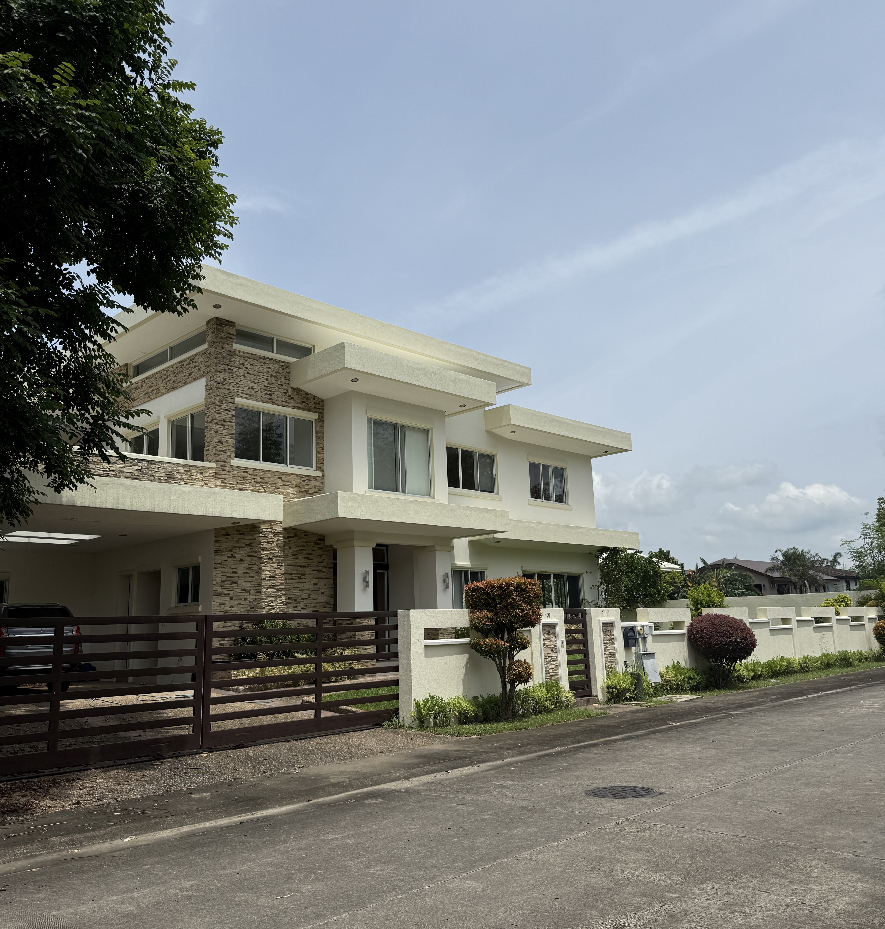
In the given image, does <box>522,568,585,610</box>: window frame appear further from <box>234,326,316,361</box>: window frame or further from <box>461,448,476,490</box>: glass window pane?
<box>234,326,316,361</box>: window frame

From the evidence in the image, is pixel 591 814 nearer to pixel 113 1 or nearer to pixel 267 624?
pixel 113 1

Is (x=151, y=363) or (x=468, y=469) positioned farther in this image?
(x=468, y=469)

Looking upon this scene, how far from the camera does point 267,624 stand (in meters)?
17.6

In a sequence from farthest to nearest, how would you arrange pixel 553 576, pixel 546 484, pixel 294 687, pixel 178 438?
pixel 546 484, pixel 553 576, pixel 178 438, pixel 294 687

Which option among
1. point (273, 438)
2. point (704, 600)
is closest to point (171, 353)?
point (273, 438)

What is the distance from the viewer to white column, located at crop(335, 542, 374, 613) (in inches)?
754

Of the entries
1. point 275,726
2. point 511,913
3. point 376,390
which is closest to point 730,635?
point 376,390

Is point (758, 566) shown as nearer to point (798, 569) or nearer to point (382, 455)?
point (798, 569)

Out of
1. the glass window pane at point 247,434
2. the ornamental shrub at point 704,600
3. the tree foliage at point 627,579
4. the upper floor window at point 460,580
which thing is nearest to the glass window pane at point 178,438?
the glass window pane at point 247,434

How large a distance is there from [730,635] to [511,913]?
1556cm

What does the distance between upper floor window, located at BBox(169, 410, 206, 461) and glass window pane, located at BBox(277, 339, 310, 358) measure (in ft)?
8.14

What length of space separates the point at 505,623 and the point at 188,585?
932cm

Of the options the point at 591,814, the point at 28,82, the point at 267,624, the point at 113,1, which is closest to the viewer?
the point at 591,814

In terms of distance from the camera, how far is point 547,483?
27.3 m
